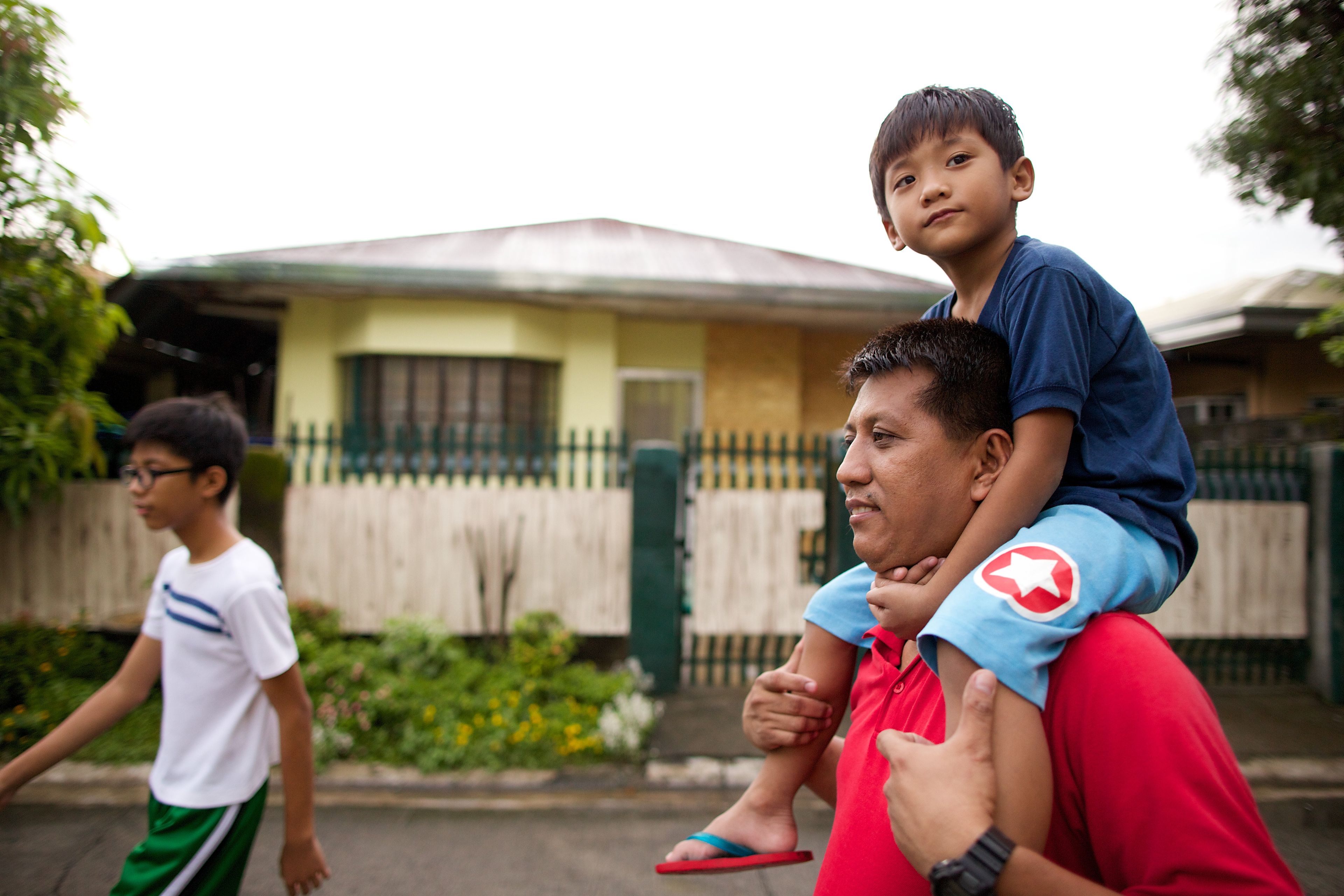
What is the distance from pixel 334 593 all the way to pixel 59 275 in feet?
9.74

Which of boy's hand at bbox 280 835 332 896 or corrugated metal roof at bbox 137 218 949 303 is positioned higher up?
corrugated metal roof at bbox 137 218 949 303

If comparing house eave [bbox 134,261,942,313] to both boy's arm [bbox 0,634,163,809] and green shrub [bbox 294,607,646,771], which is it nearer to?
green shrub [bbox 294,607,646,771]

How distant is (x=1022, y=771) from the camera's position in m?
1.06

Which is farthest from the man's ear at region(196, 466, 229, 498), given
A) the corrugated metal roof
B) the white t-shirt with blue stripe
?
the corrugated metal roof

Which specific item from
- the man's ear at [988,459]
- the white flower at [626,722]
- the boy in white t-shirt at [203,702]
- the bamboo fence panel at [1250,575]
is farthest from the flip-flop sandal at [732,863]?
the bamboo fence panel at [1250,575]

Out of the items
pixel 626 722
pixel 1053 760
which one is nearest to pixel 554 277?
pixel 626 722

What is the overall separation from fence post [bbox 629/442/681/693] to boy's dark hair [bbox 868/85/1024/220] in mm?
4712

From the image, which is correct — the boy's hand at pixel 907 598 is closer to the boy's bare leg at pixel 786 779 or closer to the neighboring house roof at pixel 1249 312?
the boy's bare leg at pixel 786 779


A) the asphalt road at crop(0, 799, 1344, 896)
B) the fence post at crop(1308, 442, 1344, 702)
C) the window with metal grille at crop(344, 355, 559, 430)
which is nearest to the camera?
the asphalt road at crop(0, 799, 1344, 896)

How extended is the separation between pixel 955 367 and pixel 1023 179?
1.99 ft

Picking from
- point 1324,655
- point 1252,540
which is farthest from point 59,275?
point 1324,655

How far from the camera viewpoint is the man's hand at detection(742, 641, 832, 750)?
1612mm

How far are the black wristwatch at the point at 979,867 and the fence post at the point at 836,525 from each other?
5007mm

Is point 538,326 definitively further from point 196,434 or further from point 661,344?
point 196,434
